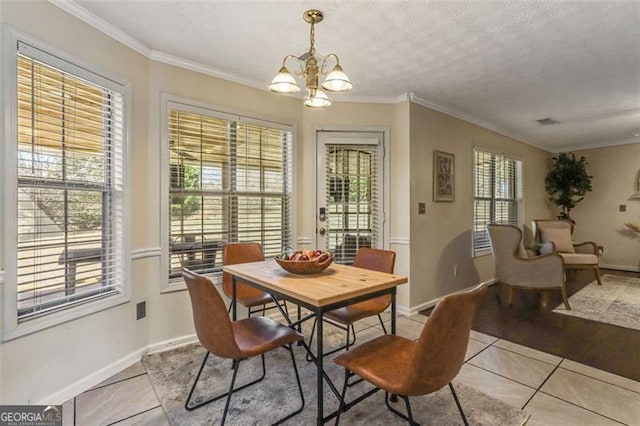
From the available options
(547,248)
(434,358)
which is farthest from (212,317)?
(547,248)

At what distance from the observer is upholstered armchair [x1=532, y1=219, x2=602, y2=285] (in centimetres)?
461

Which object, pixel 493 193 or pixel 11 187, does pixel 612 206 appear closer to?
pixel 493 193

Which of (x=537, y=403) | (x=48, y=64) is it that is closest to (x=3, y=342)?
(x=48, y=64)

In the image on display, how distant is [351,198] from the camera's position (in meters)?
3.64

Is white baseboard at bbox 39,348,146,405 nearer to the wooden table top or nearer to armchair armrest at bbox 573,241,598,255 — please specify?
the wooden table top

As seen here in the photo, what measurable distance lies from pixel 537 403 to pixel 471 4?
8.17 ft

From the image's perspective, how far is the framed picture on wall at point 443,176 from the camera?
152 inches

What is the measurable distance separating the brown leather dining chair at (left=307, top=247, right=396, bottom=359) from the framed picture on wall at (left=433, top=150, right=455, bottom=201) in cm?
168

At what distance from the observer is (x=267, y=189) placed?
3289 mm

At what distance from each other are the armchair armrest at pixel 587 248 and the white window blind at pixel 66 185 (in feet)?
20.5

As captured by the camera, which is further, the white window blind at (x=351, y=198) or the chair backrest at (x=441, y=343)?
the white window blind at (x=351, y=198)

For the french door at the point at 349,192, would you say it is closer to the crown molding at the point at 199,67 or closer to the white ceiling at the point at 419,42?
the white ceiling at the point at 419,42

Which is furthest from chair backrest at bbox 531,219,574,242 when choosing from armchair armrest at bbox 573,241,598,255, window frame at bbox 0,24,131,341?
window frame at bbox 0,24,131,341

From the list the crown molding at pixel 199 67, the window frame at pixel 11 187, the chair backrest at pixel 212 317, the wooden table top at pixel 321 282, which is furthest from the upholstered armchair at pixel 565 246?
the window frame at pixel 11 187
